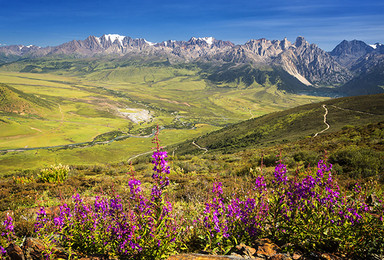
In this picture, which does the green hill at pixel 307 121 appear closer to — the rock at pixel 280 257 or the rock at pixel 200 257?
the rock at pixel 280 257

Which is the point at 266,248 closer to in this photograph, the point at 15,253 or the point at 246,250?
the point at 246,250

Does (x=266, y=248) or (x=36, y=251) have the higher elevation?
(x=36, y=251)

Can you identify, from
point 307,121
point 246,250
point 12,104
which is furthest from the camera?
point 12,104

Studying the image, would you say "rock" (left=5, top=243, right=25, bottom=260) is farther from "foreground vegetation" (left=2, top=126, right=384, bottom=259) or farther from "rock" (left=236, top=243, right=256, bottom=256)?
"rock" (left=236, top=243, right=256, bottom=256)

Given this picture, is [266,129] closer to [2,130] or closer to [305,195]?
[305,195]

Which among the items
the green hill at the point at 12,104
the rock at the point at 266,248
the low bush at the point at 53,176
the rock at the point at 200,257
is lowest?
the low bush at the point at 53,176

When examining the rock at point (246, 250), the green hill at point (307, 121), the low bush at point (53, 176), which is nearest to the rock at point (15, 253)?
the rock at point (246, 250)

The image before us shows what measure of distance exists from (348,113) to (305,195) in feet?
238

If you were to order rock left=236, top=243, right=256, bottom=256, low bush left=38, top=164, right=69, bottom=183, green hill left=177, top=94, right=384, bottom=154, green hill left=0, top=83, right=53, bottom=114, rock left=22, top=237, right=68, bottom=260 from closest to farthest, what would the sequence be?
rock left=22, top=237, right=68, bottom=260 < rock left=236, top=243, right=256, bottom=256 < low bush left=38, top=164, right=69, bottom=183 < green hill left=177, top=94, right=384, bottom=154 < green hill left=0, top=83, right=53, bottom=114

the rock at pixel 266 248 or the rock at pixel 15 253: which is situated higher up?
the rock at pixel 15 253

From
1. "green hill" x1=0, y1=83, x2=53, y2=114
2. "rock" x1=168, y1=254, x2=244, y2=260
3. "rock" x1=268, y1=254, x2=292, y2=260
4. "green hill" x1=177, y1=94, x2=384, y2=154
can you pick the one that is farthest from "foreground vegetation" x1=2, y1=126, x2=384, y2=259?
"green hill" x1=0, y1=83, x2=53, y2=114

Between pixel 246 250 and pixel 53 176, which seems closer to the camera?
pixel 246 250

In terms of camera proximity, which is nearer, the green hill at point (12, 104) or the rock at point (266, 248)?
the rock at point (266, 248)

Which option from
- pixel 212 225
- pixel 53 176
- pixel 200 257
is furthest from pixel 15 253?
pixel 53 176
